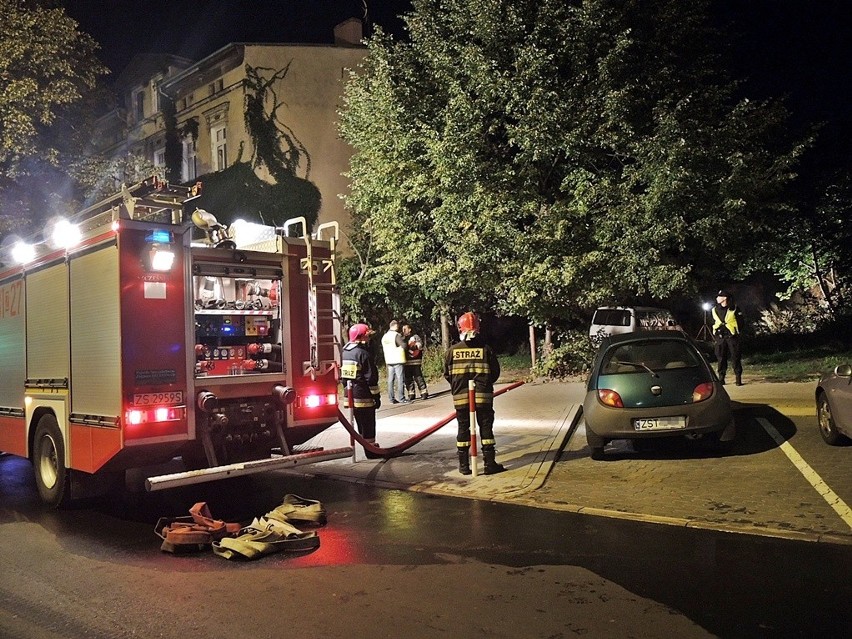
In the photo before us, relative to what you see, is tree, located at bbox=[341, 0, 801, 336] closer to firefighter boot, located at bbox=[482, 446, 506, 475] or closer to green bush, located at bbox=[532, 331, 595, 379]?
green bush, located at bbox=[532, 331, 595, 379]

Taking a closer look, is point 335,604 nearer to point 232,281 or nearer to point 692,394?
point 232,281

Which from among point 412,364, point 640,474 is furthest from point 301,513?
point 412,364

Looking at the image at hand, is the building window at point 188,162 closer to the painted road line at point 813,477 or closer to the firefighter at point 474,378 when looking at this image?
the firefighter at point 474,378

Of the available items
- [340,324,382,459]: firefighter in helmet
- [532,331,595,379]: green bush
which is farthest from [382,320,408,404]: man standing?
[340,324,382,459]: firefighter in helmet

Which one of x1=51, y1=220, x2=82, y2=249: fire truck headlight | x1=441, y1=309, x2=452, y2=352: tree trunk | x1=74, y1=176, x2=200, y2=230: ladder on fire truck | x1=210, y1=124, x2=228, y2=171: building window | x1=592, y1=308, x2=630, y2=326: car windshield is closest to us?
x1=74, y1=176, x2=200, y2=230: ladder on fire truck

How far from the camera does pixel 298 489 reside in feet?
26.3

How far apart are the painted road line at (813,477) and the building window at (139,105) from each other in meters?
28.2

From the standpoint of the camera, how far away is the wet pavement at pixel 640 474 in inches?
229

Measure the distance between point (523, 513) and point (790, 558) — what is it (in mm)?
2243

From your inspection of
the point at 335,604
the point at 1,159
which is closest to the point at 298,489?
the point at 335,604

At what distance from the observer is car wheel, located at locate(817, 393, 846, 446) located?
7.68m

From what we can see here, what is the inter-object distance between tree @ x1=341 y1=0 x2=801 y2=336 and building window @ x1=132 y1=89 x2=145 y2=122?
18057mm

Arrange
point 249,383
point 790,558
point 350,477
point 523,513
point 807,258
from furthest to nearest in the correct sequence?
point 807,258 → point 350,477 → point 249,383 → point 523,513 → point 790,558

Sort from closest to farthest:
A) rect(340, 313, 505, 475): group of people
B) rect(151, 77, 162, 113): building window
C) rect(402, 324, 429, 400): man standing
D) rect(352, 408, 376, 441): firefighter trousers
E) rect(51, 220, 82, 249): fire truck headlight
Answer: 1. rect(51, 220, 82, 249): fire truck headlight
2. rect(340, 313, 505, 475): group of people
3. rect(352, 408, 376, 441): firefighter trousers
4. rect(402, 324, 429, 400): man standing
5. rect(151, 77, 162, 113): building window
